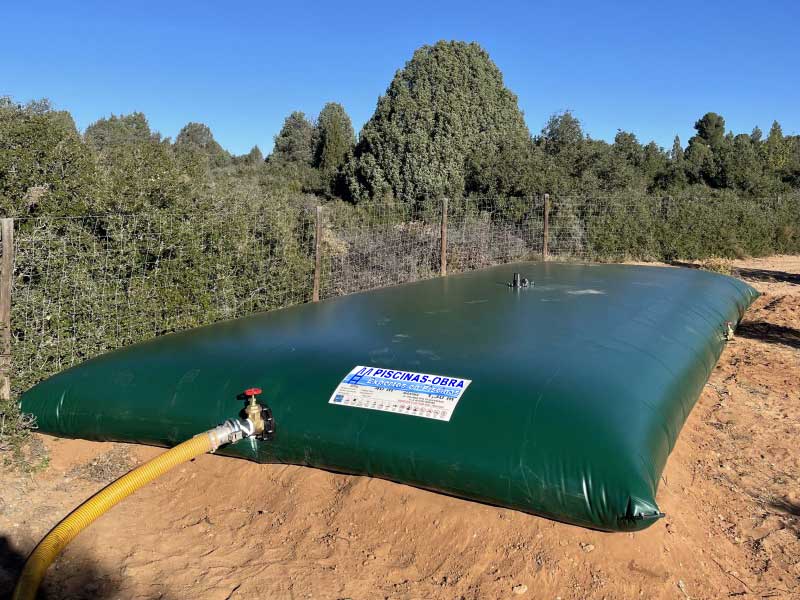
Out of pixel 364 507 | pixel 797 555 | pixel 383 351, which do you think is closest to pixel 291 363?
pixel 383 351

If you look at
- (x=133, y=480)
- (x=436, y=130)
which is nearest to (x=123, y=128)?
(x=436, y=130)

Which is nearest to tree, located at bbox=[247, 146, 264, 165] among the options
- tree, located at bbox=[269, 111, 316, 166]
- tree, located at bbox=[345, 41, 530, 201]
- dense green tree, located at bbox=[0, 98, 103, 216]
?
tree, located at bbox=[269, 111, 316, 166]

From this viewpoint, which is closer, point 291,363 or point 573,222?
point 291,363

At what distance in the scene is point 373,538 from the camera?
3.07m

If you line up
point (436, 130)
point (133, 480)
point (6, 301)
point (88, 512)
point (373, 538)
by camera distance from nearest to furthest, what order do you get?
point (88, 512) < point (133, 480) < point (373, 538) < point (6, 301) < point (436, 130)

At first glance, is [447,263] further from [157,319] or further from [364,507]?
[364,507]

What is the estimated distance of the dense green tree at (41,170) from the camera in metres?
4.94

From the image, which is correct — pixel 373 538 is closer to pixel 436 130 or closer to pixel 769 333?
pixel 769 333

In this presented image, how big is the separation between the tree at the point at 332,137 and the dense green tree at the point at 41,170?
1736cm

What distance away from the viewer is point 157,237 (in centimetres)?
530

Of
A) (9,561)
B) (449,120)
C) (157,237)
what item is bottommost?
(9,561)

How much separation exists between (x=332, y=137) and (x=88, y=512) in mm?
22940

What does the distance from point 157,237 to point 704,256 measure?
13.8 meters

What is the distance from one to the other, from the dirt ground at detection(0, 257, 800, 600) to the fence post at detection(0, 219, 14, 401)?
21.0 inches
